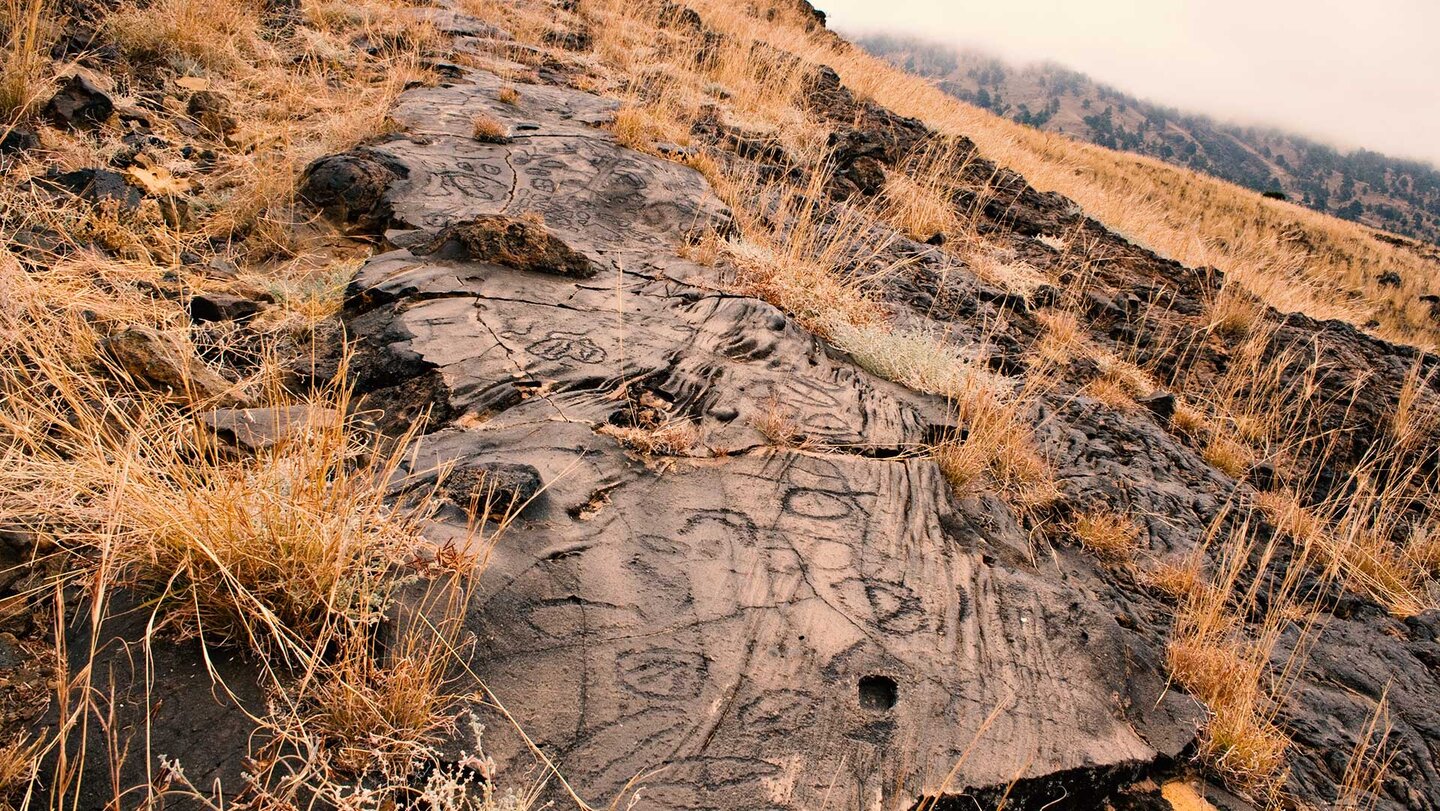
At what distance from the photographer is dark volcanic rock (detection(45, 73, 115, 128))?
4102 millimetres

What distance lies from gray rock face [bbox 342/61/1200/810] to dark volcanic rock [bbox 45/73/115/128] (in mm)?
2421

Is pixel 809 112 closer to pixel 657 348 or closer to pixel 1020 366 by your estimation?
pixel 1020 366

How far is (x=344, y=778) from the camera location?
145cm

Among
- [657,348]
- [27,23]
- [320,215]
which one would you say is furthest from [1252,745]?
[27,23]

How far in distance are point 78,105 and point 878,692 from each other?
536cm

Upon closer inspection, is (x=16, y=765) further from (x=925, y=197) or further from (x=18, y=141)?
(x=925, y=197)

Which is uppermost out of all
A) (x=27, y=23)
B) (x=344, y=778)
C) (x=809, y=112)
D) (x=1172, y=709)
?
(x=809, y=112)

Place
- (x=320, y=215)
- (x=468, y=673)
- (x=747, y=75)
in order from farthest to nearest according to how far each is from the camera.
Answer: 1. (x=747, y=75)
2. (x=320, y=215)
3. (x=468, y=673)

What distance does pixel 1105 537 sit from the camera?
310 centimetres

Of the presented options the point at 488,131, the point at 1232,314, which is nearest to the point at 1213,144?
the point at 1232,314

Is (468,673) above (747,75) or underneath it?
underneath

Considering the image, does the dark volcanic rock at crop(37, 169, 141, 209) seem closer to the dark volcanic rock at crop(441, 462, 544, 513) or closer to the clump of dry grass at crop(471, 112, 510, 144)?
the clump of dry grass at crop(471, 112, 510, 144)

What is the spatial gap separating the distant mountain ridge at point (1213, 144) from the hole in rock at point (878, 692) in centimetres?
9943

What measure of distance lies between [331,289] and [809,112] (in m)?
5.96
